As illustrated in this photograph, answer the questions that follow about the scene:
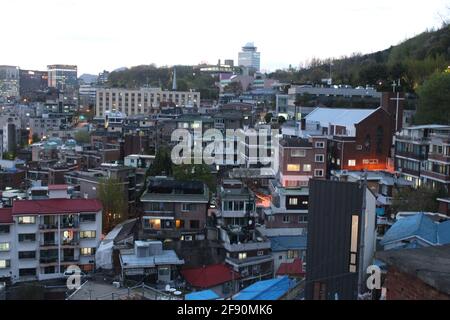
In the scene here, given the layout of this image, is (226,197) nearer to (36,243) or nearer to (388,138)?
(36,243)

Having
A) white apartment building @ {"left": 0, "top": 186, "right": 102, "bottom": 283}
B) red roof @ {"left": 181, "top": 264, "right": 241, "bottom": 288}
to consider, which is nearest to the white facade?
white apartment building @ {"left": 0, "top": 186, "right": 102, "bottom": 283}

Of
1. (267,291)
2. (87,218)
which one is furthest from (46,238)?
(267,291)

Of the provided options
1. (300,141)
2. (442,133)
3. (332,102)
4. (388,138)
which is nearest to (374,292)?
(442,133)

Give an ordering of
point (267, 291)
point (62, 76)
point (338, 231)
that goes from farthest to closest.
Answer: point (62, 76) < point (338, 231) < point (267, 291)

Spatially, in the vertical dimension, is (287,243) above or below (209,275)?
above

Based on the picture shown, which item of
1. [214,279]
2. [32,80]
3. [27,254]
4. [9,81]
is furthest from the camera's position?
[32,80]

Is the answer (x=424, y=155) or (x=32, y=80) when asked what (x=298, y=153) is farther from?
(x=32, y=80)

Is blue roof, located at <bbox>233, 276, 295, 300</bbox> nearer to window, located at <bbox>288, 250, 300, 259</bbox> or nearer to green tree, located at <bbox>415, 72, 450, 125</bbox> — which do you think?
window, located at <bbox>288, 250, 300, 259</bbox>

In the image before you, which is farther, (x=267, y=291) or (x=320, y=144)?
(x=320, y=144)
